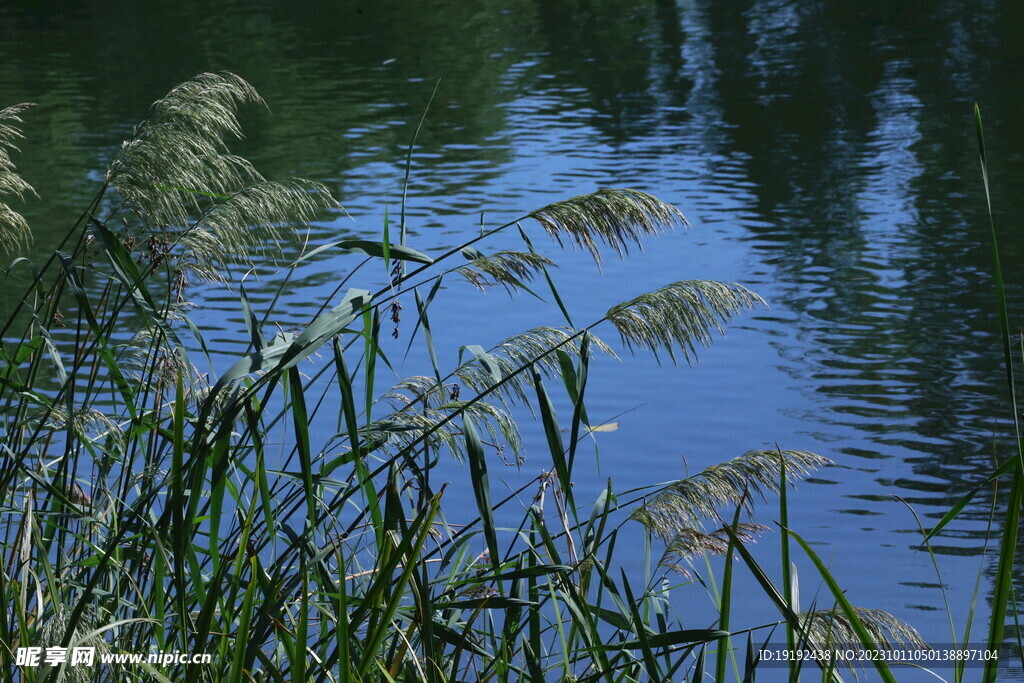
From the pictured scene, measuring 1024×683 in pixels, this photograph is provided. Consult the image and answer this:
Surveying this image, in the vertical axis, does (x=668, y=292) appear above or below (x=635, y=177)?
above

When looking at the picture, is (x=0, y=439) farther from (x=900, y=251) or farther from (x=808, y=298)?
(x=900, y=251)

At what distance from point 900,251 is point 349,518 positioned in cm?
514

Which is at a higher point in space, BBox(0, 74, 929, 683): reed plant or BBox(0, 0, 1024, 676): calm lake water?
BBox(0, 74, 929, 683): reed plant

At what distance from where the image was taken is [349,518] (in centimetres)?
438

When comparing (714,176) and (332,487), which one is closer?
(332,487)

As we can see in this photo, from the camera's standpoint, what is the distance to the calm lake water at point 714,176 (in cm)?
525

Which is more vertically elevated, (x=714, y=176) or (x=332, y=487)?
(x=332, y=487)

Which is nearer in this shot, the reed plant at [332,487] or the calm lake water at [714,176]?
the reed plant at [332,487]

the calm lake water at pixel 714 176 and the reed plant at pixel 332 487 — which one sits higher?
the reed plant at pixel 332 487

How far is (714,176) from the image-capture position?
10438mm

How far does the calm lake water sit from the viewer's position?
525cm

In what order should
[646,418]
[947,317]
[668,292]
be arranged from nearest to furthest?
1. [668,292]
2. [646,418]
3. [947,317]

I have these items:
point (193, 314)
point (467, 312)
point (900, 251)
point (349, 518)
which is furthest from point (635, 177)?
point (349, 518)

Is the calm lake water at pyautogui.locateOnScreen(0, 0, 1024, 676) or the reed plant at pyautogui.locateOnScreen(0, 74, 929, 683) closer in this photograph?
the reed plant at pyautogui.locateOnScreen(0, 74, 929, 683)
